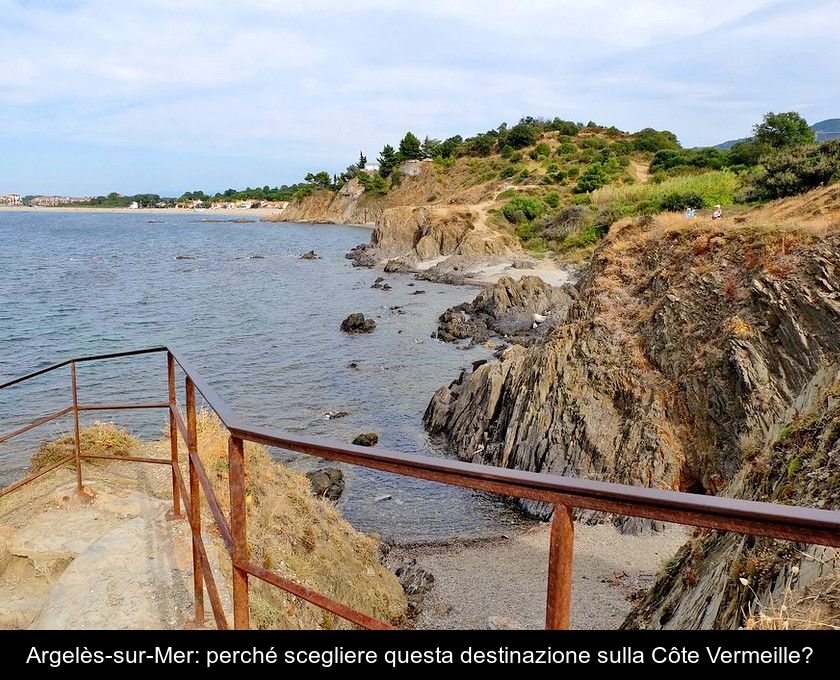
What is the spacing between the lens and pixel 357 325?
104 ft

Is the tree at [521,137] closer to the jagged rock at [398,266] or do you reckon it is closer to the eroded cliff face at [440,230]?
the eroded cliff face at [440,230]

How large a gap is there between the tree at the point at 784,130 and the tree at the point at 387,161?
6982 centimetres

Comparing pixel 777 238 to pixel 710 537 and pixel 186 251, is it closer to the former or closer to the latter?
pixel 710 537

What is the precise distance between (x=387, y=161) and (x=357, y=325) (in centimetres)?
8534

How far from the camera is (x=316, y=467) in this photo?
15.6m

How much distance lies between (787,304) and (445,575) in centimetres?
823

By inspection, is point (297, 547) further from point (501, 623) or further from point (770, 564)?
point (770, 564)

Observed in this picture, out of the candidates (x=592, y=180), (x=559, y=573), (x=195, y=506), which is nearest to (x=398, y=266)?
(x=592, y=180)

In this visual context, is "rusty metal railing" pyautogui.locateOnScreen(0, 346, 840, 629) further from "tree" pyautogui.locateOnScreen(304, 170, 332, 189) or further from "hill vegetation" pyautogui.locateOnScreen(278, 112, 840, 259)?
"tree" pyautogui.locateOnScreen(304, 170, 332, 189)

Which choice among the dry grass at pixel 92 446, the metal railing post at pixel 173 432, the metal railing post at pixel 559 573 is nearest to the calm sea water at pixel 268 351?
the dry grass at pixel 92 446

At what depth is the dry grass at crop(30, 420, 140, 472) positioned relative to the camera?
8.36 meters

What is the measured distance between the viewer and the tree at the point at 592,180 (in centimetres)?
6400
